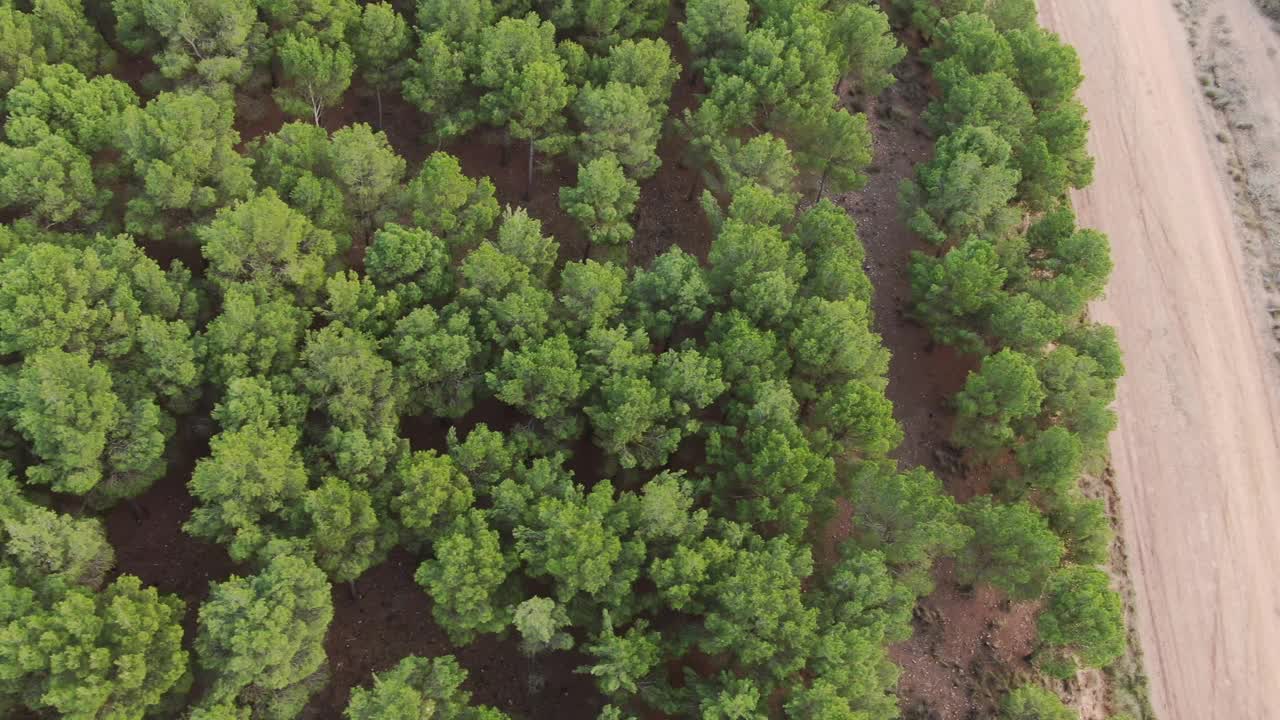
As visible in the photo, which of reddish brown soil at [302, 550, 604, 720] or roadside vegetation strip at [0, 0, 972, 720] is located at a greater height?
roadside vegetation strip at [0, 0, 972, 720]

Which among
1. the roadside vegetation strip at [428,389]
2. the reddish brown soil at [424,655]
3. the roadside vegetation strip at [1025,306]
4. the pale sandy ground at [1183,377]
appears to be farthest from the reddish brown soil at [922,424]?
the reddish brown soil at [424,655]

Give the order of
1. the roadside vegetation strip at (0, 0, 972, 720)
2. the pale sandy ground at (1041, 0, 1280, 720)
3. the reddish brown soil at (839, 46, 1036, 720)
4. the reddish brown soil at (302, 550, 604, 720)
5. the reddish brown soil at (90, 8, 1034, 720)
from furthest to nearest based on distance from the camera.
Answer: the pale sandy ground at (1041, 0, 1280, 720) < the reddish brown soil at (839, 46, 1036, 720) < the reddish brown soil at (90, 8, 1034, 720) < the reddish brown soil at (302, 550, 604, 720) < the roadside vegetation strip at (0, 0, 972, 720)

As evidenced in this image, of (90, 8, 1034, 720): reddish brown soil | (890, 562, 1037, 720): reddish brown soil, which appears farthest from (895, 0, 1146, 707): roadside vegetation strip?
(90, 8, 1034, 720): reddish brown soil

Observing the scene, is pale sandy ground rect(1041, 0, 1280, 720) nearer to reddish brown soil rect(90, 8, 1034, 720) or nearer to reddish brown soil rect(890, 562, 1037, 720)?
reddish brown soil rect(890, 562, 1037, 720)

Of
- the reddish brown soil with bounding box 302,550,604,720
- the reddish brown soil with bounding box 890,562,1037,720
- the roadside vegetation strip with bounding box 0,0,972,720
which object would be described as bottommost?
the reddish brown soil with bounding box 302,550,604,720

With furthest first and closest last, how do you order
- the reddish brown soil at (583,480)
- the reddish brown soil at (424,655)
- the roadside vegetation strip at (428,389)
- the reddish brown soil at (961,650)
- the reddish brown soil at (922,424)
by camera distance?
1. the reddish brown soil at (922,424)
2. the reddish brown soil at (961,650)
3. the reddish brown soil at (583,480)
4. the reddish brown soil at (424,655)
5. the roadside vegetation strip at (428,389)

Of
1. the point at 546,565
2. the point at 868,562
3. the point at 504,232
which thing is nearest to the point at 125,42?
the point at 504,232

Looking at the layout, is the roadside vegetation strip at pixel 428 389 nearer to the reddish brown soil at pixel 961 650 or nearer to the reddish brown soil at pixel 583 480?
the reddish brown soil at pixel 583 480

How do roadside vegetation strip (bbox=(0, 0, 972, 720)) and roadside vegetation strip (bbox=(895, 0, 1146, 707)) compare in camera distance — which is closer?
roadside vegetation strip (bbox=(0, 0, 972, 720))

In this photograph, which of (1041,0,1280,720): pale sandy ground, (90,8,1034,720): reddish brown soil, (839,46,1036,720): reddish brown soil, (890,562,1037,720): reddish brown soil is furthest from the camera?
(1041,0,1280,720): pale sandy ground

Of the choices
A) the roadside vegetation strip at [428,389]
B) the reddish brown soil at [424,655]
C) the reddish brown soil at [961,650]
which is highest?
the roadside vegetation strip at [428,389]
